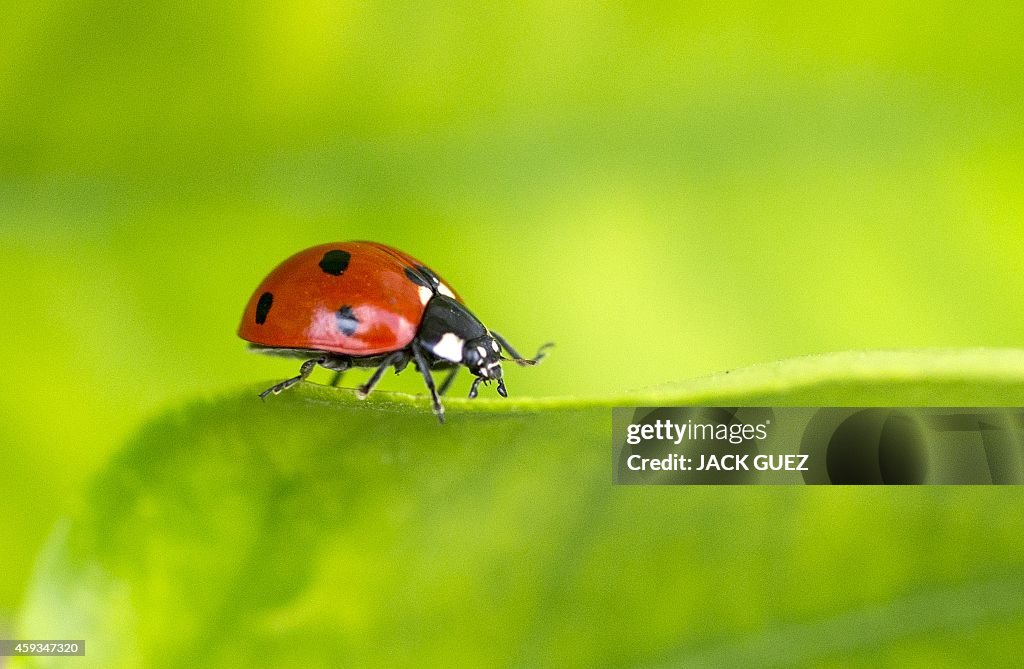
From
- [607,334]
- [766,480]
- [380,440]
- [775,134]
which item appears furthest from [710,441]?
[775,134]

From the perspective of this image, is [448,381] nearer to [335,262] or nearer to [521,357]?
[521,357]

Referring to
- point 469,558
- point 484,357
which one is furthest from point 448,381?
point 469,558

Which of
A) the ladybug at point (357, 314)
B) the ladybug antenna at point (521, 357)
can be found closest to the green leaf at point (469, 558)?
the ladybug at point (357, 314)

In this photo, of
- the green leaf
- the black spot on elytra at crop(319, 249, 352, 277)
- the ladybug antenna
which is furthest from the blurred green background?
the green leaf

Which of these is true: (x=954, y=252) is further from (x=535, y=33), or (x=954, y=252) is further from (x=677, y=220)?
(x=535, y=33)

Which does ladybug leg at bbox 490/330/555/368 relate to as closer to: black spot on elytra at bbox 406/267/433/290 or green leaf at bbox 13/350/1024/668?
black spot on elytra at bbox 406/267/433/290

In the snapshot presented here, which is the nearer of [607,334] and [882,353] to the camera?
[882,353]
